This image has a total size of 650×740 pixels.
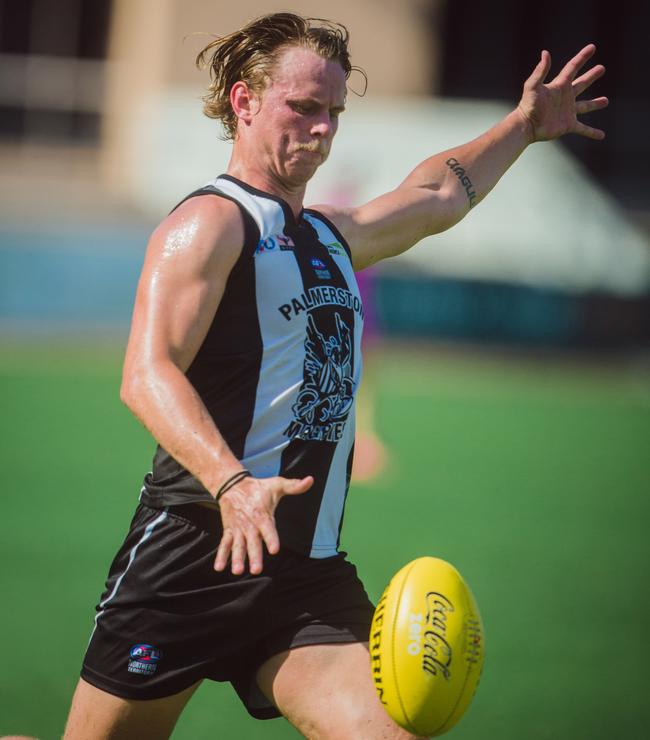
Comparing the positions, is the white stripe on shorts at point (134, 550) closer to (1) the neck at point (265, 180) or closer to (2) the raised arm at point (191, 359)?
(2) the raised arm at point (191, 359)

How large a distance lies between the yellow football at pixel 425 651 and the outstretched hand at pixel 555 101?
2099mm

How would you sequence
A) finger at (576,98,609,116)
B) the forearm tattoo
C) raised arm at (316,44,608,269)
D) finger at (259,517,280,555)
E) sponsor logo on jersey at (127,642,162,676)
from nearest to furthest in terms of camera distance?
finger at (259,517,280,555) → sponsor logo on jersey at (127,642,162,676) → raised arm at (316,44,608,269) → the forearm tattoo → finger at (576,98,609,116)

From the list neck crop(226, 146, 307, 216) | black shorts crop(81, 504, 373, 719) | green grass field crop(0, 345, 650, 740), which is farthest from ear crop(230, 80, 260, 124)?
green grass field crop(0, 345, 650, 740)

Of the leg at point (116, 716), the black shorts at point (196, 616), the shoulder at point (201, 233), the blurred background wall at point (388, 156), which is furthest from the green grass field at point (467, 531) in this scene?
the blurred background wall at point (388, 156)

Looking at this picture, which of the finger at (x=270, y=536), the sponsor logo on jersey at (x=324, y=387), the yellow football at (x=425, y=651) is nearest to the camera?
the finger at (x=270, y=536)

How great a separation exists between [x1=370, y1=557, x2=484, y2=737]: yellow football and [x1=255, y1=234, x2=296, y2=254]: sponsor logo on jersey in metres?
1.07

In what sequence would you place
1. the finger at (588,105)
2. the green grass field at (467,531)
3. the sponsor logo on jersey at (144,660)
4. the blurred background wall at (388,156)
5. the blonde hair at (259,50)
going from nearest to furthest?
the sponsor logo on jersey at (144,660)
the blonde hair at (259,50)
the finger at (588,105)
the green grass field at (467,531)
the blurred background wall at (388,156)

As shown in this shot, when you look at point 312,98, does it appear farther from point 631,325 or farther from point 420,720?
point 631,325

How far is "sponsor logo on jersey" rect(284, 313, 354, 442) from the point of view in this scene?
3688 mm

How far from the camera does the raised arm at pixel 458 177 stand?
4.36m

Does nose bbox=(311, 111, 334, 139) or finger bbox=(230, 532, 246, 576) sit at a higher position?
nose bbox=(311, 111, 334, 139)

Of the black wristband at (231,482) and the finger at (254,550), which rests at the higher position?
the black wristband at (231,482)

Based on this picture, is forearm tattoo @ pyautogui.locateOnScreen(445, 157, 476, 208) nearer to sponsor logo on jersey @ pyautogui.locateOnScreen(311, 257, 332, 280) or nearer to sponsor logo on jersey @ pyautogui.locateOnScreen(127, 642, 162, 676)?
Answer: sponsor logo on jersey @ pyautogui.locateOnScreen(311, 257, 332, 280)

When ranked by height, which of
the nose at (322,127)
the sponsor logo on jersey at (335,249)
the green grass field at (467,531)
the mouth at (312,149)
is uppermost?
the nose at (322,127)
